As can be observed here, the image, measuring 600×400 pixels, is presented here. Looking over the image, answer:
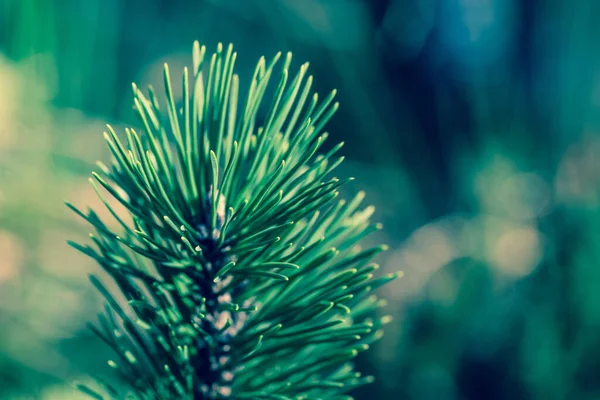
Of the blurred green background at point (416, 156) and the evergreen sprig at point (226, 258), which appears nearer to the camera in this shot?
the evergreen sprig at point (226, 258)

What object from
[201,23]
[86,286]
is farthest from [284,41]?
[86,286]

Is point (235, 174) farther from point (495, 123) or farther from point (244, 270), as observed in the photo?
point (495, 123)

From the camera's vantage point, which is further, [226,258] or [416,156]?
[416,156]

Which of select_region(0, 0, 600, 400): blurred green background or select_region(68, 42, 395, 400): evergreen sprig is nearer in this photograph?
select_region(68, 42, 395, 400): evergreen sprig

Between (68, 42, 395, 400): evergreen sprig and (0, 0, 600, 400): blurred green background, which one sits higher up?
(0, 0, 600, 400): blurred green background

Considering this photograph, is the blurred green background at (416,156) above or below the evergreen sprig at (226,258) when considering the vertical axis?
above

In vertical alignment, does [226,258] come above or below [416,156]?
below
